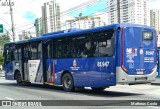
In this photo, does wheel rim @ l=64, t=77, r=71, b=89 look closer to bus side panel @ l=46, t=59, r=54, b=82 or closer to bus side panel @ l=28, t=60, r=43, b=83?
bus side panel @ l=46, t=59, r=54, b=82

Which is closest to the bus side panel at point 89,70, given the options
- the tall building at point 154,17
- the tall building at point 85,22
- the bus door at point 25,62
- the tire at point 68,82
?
the tire at point 68,82

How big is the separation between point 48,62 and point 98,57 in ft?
16.0

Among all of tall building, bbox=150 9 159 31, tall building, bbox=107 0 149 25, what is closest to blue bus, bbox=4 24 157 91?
tall building, bbox=107 0 149 25

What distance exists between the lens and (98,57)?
15469mm

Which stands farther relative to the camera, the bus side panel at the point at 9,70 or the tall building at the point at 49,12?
the tall building at the point at 49,12

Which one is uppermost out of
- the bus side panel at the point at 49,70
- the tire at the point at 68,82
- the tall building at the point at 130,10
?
the tall building at the point at 130,10

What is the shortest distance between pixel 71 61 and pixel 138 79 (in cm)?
410

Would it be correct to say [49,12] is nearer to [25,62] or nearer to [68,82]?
[25,62]

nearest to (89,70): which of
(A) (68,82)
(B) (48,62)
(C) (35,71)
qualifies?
(A) (68,82)

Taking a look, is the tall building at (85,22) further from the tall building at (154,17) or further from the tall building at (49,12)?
the tall building at (154,17)

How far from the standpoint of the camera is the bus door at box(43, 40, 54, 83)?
19.2 meters

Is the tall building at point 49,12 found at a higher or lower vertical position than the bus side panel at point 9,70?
higher

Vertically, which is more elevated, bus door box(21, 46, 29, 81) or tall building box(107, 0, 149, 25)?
tall building box(107, 0, 149, 25)

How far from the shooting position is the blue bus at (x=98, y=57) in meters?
14.5
